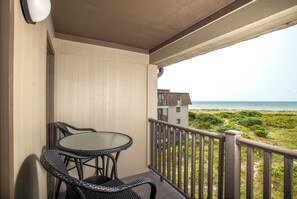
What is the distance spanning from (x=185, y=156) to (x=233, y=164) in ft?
2.64

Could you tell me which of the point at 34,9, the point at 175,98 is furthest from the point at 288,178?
the point at 175,98

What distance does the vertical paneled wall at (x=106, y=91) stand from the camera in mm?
2445

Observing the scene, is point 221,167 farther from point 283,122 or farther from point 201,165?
point 283,122

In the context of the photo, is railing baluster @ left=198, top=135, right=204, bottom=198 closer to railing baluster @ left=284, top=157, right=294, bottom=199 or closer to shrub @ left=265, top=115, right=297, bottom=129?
railing baluster @ left=284, top=157, right=294, bottom=199

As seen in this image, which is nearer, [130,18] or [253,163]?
[253,163]

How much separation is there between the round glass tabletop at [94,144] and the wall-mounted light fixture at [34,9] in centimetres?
109

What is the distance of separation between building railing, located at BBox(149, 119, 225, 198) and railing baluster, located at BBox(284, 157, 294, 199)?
0.54m

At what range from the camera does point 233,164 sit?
4.73 ft

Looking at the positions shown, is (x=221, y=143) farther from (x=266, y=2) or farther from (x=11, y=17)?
(x=11, y=17)

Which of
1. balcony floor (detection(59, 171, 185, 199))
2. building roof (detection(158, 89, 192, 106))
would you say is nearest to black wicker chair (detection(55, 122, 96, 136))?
balcony floor (detection(59, 171, 185, 199))

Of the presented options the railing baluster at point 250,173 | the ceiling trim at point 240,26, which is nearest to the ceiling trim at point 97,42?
the ceiling trim at point 240,26

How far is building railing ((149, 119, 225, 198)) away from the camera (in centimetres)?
174

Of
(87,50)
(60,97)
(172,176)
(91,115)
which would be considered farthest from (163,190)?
(87,50)

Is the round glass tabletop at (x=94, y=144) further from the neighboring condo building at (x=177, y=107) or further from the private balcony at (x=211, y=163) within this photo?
the neighboring condo building at (x=177, y=107)
